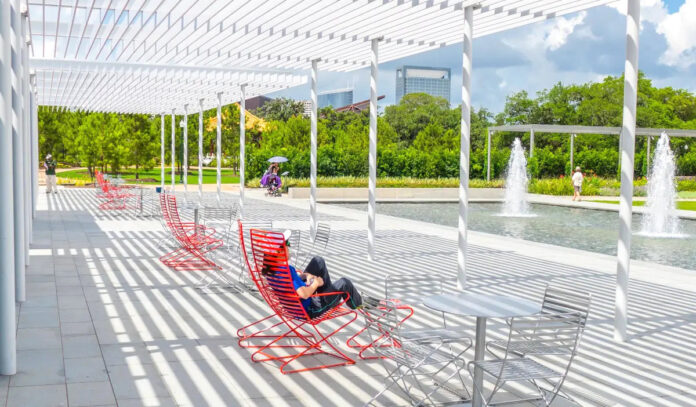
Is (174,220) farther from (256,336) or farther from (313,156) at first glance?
(256,336)

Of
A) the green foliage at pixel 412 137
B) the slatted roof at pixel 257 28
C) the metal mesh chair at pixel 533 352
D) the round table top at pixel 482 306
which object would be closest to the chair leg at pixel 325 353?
the round table top at pixel 482 306

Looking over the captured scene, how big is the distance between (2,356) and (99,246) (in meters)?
6.93

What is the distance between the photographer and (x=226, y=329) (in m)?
6.13

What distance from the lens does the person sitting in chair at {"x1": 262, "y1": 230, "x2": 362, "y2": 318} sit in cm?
532

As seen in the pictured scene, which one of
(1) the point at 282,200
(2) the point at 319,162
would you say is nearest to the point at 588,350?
(1) the point at 282,200

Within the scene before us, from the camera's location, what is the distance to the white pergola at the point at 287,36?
6.04m

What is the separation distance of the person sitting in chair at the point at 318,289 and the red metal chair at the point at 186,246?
148 inches

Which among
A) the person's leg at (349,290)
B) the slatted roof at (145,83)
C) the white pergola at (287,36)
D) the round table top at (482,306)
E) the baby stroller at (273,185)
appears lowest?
the person's leg at (349,290)

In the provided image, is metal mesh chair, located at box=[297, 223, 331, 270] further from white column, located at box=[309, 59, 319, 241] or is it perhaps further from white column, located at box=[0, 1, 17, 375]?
white column, located at box=[0, 1, 17, 375]

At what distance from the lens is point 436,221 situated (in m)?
18.5

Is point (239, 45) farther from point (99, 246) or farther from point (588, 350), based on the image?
point (588, 350)

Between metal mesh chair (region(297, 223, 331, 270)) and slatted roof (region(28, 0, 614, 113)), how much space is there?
2632 mm

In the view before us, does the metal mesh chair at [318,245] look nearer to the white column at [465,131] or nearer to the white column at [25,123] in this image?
the white column at [465,131]

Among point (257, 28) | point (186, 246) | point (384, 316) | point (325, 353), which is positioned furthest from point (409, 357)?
point (257, 28)
